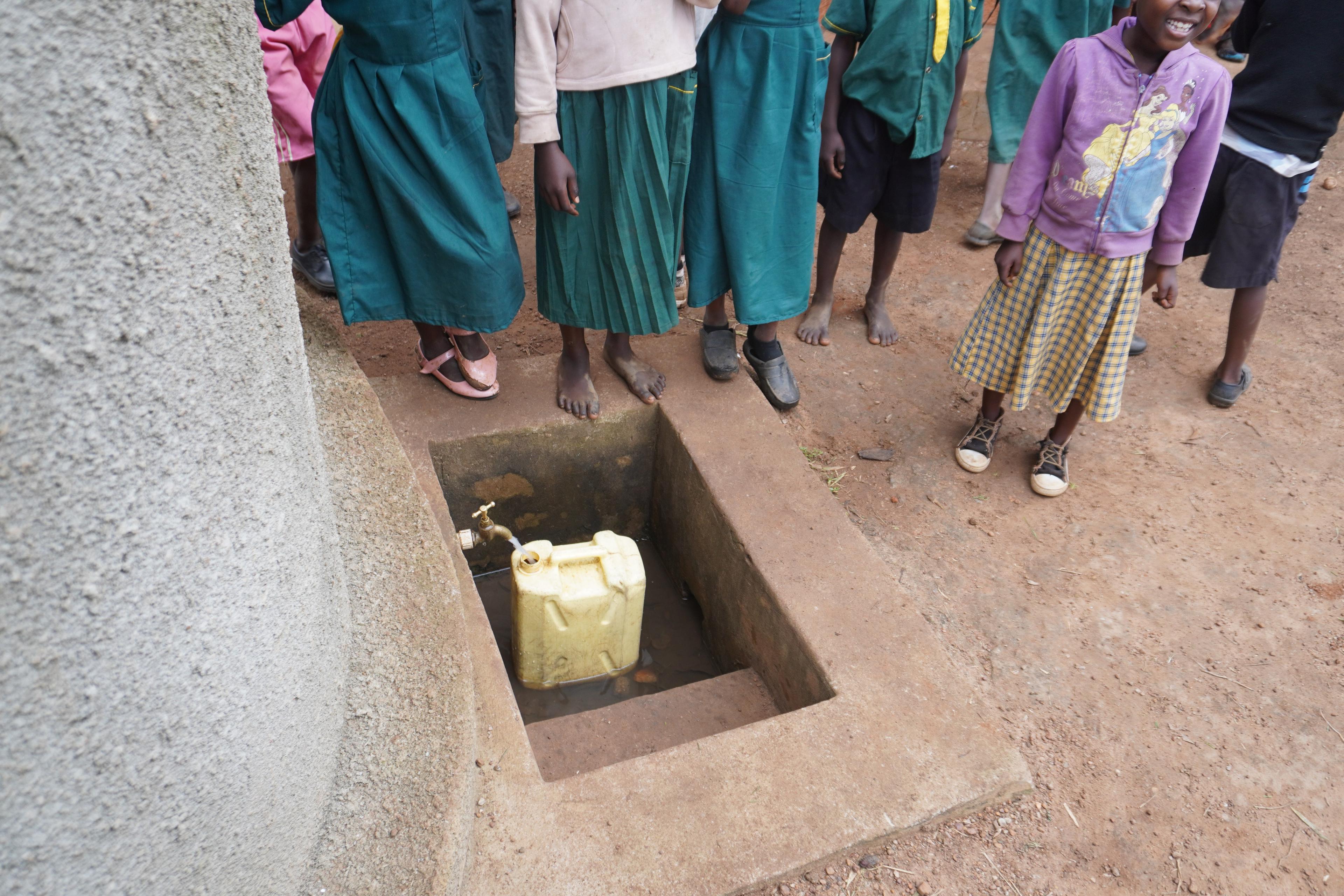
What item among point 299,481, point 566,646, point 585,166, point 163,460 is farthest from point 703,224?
→ point 163,460

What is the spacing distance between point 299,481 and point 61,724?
356 mm

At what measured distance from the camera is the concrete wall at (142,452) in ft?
2.05

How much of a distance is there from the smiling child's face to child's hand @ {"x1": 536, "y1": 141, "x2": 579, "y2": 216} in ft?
4.67

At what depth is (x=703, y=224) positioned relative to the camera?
2.59m

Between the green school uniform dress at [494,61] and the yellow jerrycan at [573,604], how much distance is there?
1070 millimetres

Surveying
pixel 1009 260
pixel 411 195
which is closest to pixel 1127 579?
pixel 1009 260

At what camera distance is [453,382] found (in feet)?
8.47

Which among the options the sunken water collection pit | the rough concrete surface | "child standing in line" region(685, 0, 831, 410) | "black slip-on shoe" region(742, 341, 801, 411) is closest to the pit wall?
the sunken water collection pit

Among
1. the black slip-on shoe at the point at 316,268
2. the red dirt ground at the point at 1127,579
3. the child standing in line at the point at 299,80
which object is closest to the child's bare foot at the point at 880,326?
the red dirt ground at the point at 1127,579

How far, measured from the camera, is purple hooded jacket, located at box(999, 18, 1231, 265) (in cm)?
221

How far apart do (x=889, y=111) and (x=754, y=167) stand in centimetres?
73

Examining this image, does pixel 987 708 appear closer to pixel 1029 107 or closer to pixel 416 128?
pixel 416 128

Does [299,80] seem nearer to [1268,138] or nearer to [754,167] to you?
[754,167]

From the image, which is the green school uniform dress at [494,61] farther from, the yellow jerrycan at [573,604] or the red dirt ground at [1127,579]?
the yellow jerrycan at [573,604]
